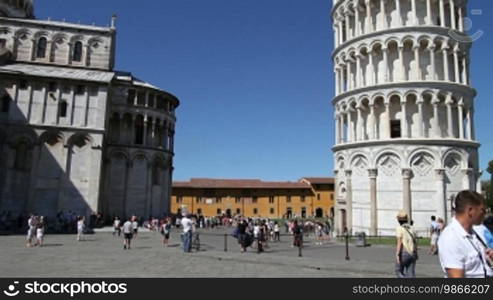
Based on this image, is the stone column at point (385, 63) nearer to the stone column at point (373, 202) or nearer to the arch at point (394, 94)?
the arch at point (394, 94)

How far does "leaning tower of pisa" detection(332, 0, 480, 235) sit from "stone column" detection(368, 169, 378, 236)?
8 cm

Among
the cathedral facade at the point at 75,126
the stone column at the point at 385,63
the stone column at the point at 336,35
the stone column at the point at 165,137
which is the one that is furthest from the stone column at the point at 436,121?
the stone column at the point at 165,137

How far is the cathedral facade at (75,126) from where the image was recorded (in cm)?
3180

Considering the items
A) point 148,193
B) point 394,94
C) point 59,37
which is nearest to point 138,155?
point 148,193

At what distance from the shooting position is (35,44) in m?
40.6

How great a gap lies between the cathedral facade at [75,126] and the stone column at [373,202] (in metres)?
23.5

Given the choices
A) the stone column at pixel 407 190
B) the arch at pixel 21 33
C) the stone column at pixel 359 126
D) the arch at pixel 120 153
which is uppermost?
the arch at pixel 21 33

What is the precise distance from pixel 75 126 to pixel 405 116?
28.5m

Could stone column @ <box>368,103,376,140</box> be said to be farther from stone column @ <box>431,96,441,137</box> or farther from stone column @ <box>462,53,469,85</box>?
stone column @ <box>462,53,469,85</box>

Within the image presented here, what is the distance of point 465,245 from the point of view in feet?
11.4

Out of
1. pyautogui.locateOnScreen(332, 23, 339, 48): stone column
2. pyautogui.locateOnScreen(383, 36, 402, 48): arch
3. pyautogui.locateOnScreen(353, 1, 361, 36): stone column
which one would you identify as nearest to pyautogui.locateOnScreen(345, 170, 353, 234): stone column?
pyautogui.locateOnScreen(383, 36, 402, 48): arch

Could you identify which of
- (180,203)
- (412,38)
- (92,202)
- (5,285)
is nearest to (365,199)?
(412,38)

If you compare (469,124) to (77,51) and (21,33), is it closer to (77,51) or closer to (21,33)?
(77,51)

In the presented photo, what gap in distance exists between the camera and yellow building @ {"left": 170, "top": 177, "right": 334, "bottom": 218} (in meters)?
70.9
